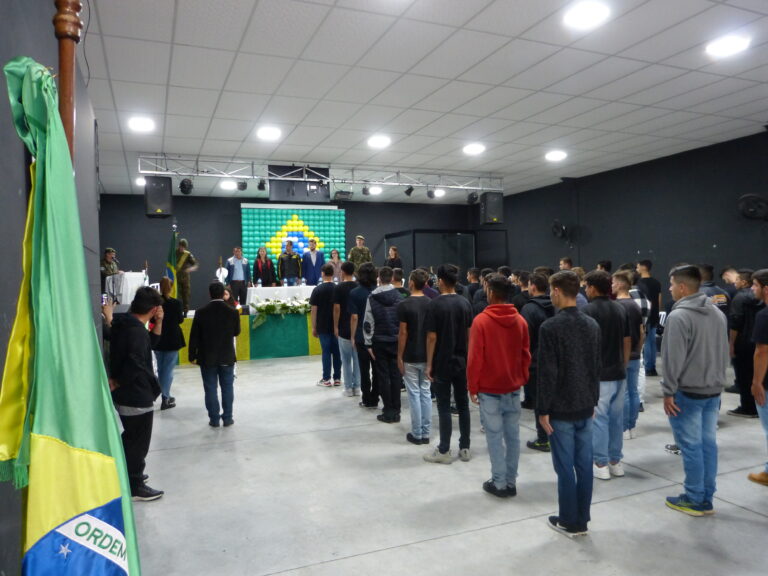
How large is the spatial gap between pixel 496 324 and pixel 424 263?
37.0 ft

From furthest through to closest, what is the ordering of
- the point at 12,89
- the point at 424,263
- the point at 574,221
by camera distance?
the point at 424,263, the point at 574,221, the point at 12,89

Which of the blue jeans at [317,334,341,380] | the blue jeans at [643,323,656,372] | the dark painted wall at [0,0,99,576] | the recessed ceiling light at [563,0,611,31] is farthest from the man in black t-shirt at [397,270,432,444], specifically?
the blue jeans at [643,323,656,372]

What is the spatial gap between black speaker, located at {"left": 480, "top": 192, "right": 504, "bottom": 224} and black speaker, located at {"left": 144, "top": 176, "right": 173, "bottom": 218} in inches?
255

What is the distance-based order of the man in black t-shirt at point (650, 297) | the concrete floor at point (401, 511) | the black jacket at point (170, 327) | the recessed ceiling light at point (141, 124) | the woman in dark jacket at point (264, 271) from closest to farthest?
the concrete floor at point (401, 511) → the black jacket at point (170, 327) → the man in black t-shirt at point (650, 297) → the recessed ceiling light at point (141, 124) → the woman in dark jacket at point (264, 271)

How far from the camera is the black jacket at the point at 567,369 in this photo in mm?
2620

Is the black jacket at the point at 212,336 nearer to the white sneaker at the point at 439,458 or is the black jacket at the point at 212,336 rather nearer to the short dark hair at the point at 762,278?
the white sneaker at the point at 439,458

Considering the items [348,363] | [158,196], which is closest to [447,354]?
[348,363]

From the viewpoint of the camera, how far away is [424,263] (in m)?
14.4

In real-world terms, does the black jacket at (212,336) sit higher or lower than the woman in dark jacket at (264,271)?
lower

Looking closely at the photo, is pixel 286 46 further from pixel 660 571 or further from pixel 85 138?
pixel 660 571

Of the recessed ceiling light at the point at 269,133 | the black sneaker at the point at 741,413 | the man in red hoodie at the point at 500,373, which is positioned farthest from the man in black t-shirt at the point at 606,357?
the recessed ceiling light at the point at 269,133

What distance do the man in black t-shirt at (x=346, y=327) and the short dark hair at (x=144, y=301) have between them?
9.00ft

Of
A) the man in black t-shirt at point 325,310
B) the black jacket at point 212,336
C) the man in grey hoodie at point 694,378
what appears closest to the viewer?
the man in grey hoodie at point 694,378

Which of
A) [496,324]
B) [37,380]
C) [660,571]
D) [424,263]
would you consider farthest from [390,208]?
[37,380]
